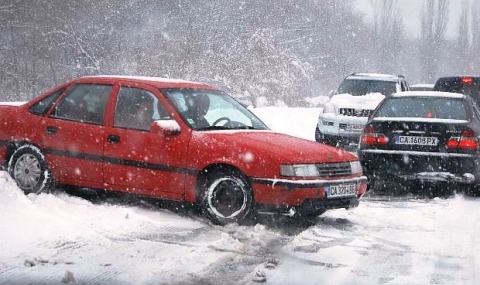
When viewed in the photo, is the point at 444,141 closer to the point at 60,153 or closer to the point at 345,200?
the point at 345,200

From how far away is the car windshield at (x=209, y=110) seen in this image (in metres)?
7.63

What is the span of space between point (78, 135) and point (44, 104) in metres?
0.79

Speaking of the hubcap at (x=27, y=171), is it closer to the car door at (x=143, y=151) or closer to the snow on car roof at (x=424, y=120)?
the car door at (x=143, y=151)

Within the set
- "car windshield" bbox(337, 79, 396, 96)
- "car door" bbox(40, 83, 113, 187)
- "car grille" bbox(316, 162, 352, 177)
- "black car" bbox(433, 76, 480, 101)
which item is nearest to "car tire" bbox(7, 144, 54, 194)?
"car door" bbox(40, 83, 113, 187)

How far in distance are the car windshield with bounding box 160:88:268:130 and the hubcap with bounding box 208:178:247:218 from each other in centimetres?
69

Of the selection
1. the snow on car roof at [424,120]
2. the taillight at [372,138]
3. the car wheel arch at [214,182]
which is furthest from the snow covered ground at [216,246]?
the snow on car roof at [424,120]

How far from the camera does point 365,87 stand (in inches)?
655

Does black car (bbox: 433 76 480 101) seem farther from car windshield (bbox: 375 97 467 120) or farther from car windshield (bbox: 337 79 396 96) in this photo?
car windshield (bbox: 375 97 467 120)

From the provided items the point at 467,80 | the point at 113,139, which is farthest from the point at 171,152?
the point at 467,80

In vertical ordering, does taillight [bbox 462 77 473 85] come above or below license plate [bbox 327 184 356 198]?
above

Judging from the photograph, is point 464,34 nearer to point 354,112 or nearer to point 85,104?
point 354,112

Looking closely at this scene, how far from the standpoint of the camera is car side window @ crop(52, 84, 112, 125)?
7.93 meters

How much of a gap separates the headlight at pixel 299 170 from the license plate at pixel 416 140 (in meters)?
2.93

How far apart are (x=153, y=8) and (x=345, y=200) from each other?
109 ft
